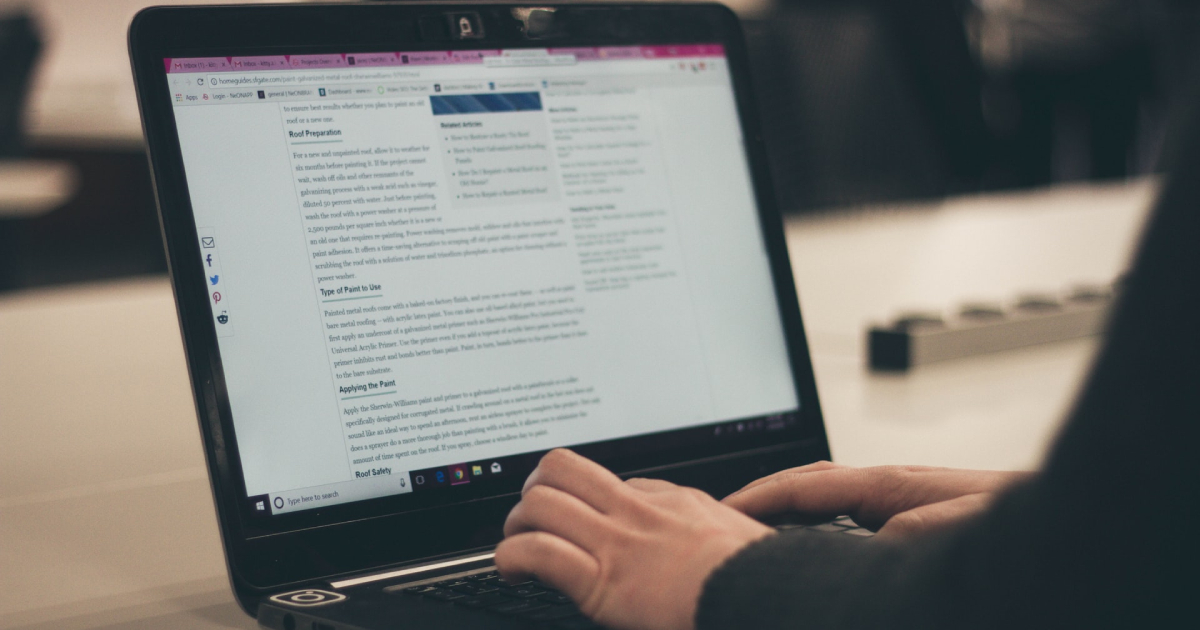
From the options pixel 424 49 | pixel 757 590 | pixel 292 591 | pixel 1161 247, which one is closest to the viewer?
pixel 1161 247

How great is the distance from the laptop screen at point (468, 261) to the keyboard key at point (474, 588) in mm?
77

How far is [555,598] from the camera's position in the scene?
46 cm

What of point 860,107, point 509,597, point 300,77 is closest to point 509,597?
point 509,597

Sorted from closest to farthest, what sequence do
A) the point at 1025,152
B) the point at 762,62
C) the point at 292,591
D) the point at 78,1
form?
the point at 292,591 < the point at 762,62 < the point at 1025,152 < the point at 78,1

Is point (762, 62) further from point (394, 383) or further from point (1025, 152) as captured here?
point (1025, 152)

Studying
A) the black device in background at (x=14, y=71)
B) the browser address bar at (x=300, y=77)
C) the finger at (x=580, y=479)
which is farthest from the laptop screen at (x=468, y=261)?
the black device in background at (x=14, y=71)

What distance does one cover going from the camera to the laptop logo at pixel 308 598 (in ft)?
1.59

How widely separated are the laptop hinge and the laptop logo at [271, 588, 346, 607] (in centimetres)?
1

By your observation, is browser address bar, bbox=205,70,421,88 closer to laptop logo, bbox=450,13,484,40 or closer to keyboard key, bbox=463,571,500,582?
laptop logo, bbox=450,13,484,40

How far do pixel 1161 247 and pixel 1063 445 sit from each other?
57 millimetres

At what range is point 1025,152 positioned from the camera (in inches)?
159

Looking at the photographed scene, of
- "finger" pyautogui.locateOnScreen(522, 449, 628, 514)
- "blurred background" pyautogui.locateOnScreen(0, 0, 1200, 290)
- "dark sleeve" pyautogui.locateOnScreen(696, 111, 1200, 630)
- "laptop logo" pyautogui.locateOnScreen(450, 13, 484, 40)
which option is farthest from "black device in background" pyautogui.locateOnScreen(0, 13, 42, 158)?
"dark sleeve" pyautogui.locateOnScreen(696, 111, 1200, 630)

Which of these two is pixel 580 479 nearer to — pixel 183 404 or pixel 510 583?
pixel 510 583

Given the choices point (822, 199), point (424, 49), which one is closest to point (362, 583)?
point (424, 49)
